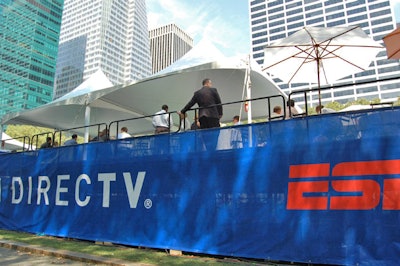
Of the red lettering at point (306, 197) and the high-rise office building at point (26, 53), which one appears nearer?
the red lettering at point (306, 197)

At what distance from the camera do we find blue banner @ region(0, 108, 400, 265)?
4426mm

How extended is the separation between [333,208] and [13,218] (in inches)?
344

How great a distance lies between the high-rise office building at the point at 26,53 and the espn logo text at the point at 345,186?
106m

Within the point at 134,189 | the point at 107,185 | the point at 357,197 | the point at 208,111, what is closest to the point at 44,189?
the point at 107,185

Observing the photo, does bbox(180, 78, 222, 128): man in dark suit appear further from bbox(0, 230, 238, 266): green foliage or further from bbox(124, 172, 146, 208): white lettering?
bbox(0, 230, 238, 266): green foliage

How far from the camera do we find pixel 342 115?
476 centimetres

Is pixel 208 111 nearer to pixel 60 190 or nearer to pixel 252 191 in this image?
pixel 252 191

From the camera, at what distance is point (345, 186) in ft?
15.1

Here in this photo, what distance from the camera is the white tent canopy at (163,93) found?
948cm

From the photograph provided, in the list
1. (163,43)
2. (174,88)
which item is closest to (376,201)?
(174,88)

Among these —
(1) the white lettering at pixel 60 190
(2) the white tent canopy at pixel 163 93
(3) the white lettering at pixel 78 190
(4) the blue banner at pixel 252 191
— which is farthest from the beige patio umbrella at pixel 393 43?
(1) the white lettering at pixel 60 190

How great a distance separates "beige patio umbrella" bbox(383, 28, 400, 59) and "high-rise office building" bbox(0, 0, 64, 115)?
344 feet

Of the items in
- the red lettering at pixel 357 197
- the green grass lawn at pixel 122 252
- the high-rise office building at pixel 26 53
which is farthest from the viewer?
the high-rise office building at pixel 26 53

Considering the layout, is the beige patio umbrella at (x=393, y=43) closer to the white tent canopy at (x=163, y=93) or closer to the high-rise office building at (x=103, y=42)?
the white tent canopy at (x=163, y=93)
